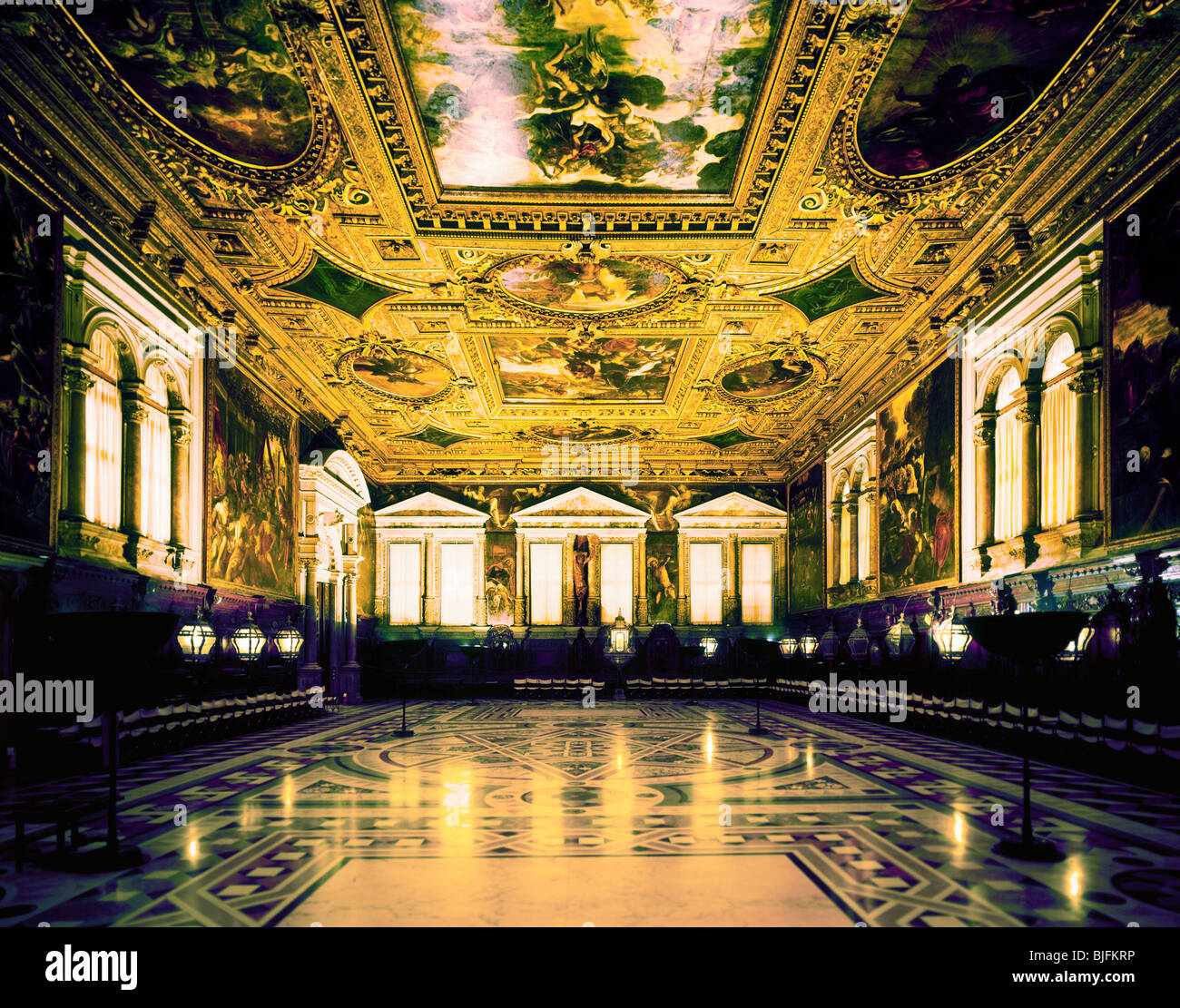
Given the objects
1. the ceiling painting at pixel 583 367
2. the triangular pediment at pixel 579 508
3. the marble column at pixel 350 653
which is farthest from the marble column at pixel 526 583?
the ceiling painting at pixel 583 367

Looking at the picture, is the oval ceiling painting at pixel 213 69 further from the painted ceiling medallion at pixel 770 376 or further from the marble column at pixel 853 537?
the marble column at pixel 853 537

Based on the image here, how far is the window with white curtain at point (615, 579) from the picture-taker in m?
24.8

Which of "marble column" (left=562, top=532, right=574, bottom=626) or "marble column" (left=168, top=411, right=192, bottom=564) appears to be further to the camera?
"marble column" (left=562, top=532, right=574, bottom=626)

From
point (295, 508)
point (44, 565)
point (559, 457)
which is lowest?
point (44, 565)

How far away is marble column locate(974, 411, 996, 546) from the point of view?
1205 centimetres

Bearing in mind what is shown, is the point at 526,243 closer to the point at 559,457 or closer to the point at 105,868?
the point at 105,868

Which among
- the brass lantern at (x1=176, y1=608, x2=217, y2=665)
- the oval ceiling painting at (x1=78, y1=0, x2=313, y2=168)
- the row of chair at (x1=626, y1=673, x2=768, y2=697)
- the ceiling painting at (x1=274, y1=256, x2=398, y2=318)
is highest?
the oval ceiling painting at (x1=78, y1=0, x2=313, y2=168)

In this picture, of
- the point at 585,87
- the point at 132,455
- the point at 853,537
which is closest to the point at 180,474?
the point at 132,455

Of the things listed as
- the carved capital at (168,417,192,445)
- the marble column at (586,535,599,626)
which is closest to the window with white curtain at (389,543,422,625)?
the marble column at (586,535,599,626)

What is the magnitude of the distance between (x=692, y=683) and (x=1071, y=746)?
45.0 feet

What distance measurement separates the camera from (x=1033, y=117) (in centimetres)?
839

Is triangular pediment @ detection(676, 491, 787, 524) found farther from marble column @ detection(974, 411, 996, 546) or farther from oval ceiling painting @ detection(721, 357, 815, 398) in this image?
marble column @ detection(974, 411, 996, 546)

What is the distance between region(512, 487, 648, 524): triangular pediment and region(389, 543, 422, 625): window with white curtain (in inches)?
139
